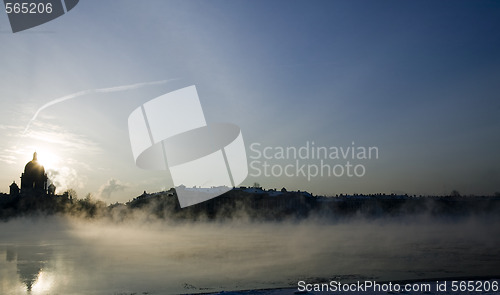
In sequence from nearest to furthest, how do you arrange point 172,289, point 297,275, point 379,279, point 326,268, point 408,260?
1. point 172,289
2. point 379,279
3. point 297,275
4. point 326,268
5. point 408,260

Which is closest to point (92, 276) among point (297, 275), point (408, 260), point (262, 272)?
point (262, 272)

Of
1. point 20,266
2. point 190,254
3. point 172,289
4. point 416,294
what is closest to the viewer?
point 416,294

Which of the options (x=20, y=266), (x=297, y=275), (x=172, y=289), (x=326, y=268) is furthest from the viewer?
(x=20, y=266)

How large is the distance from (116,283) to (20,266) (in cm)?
1117

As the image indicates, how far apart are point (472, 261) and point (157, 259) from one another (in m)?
24.6

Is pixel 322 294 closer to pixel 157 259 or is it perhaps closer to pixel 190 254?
pixel 157 259

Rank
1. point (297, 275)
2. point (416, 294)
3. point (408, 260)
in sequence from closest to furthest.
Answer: point (416, 294) < point (297, 275) < point (408, 260)

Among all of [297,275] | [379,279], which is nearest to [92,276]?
[297,275]

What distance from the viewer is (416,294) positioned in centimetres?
1578

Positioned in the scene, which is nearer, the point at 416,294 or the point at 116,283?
the point at 416,294

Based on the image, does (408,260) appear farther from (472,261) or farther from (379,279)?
(379,279)

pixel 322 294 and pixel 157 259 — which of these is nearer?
pixel 322 294

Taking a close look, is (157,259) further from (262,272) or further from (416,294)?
(416,294)

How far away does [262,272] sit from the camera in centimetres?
2553
